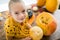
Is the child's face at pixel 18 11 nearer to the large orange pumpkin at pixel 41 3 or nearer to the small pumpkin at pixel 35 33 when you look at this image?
the small pumpkin at pixel 35 33

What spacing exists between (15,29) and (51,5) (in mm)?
561

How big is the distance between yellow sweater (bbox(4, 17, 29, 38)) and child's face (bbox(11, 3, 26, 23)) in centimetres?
5

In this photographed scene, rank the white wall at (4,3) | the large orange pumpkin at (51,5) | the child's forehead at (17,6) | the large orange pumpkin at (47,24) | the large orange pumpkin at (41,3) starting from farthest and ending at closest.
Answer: the white wall at (4,3)
the large orange pumpkin at (41,3)
the large orange pumpkin at (51,5)
the large orange pumpkin at (47,24)
the child's forehead at (17,6)

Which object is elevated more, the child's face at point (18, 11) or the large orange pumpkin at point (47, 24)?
the child's face at point (18, 11)

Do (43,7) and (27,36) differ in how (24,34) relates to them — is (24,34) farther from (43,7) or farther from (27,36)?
(43,7)

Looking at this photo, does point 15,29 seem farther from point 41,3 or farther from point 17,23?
point 41,3

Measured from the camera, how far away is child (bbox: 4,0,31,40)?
3.48 feet

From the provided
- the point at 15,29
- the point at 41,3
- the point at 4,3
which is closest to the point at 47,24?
the point at 15,29

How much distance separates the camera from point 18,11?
3.49 ft

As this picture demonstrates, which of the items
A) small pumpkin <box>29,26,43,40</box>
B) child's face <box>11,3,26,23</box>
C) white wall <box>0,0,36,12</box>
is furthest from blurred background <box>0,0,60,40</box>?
child's face <box>11,3,26,23</box>

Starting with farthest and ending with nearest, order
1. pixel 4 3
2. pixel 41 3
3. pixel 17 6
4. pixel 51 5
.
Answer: pixel 4 3, pixel 41 3, pixel 51 5, pixel 17 6

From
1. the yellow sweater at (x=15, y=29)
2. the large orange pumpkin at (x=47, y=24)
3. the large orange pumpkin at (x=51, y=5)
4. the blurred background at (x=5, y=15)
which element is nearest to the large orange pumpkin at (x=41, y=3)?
the large orange pumpkin at (x=51, y=5)

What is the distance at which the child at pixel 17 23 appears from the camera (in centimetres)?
106

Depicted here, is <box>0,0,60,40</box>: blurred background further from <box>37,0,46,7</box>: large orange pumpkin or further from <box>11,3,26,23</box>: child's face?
<box>11,3,26,23</box>: child's face
